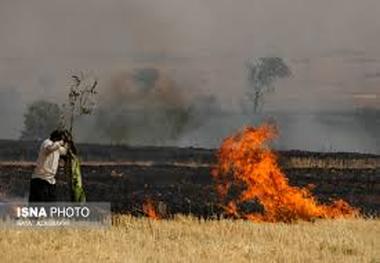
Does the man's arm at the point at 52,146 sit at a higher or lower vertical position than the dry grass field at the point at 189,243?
higher

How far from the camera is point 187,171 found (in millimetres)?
57969

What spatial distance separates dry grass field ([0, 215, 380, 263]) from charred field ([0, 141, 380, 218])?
18.8 ft

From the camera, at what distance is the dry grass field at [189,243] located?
1359cm

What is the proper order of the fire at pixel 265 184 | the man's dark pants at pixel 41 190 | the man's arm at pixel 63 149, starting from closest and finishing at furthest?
the man's arm at pixel 63 149
the man's dark pants at pixel 41 190
the fire at pixel 265 184

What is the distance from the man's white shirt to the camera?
15938mm

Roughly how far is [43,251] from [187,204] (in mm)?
17644

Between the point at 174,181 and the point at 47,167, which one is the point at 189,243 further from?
the point at 174,181

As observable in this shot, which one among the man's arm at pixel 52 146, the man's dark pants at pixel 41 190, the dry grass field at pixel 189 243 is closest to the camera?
the dry grass field at pixel 189 243

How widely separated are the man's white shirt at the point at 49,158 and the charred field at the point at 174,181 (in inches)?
310

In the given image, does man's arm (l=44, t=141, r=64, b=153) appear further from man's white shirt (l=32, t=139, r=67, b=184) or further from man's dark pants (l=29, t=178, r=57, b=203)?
man's dark pants (l=29, t=178, r=57, b=203)

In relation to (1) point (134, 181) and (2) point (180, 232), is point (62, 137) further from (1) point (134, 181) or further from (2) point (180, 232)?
(1) point (134, 181)

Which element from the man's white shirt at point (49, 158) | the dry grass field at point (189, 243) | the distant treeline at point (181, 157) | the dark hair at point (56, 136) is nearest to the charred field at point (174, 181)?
the distant treeline at point (181, 157)

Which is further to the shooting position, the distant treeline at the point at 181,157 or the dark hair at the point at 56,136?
the distant treeline at the point at 181,157

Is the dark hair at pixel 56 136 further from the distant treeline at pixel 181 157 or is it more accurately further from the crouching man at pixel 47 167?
the distant treeline at pixel 181 157
